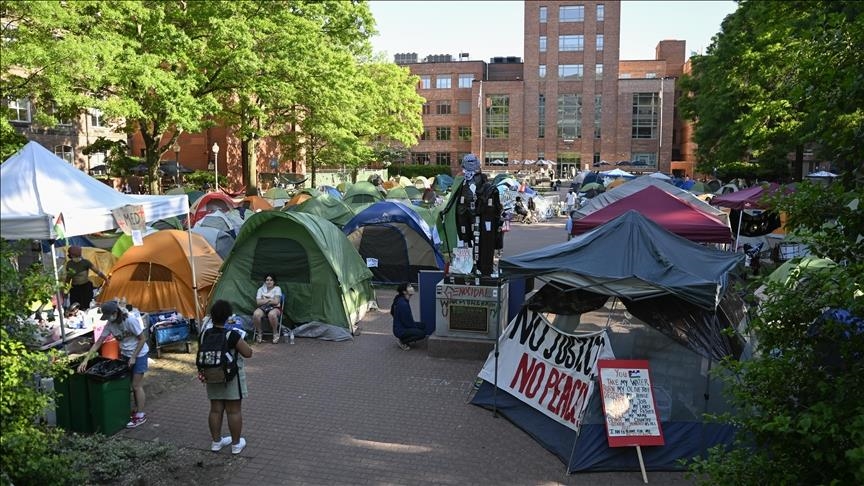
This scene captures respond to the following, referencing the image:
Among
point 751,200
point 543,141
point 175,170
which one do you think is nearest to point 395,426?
point 751,200

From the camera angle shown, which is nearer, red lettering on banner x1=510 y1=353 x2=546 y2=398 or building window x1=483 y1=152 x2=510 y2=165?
red lettering on banner x1=510 y1=353 x2=546 y2=398

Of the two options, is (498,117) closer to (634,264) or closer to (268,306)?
(268,306)

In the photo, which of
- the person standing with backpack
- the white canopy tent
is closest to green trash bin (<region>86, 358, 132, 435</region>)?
the white canopy tent

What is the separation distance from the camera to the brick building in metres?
67.8

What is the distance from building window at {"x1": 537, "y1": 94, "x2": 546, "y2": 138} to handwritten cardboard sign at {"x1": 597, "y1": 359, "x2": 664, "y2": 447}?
66016 mm

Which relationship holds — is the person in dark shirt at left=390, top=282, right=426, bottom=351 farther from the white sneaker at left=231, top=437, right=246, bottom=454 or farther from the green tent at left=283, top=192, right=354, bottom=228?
the green tent at left=283, top=192, right=354, bottom=228

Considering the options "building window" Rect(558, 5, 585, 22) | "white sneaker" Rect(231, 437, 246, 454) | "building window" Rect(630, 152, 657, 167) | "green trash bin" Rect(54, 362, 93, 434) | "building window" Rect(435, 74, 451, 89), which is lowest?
"white sneaker" Rect(231, 437, 246, 454)

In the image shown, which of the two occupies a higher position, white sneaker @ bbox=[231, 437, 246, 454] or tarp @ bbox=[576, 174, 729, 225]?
tarp @ bbox=[576, 174, 729, 225]

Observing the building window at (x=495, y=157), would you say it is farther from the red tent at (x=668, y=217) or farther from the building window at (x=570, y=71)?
the red tent at (x=668, y=217)

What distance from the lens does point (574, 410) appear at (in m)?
6.64

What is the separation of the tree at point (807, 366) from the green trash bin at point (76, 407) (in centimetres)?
642

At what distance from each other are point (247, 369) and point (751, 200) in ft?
43.5

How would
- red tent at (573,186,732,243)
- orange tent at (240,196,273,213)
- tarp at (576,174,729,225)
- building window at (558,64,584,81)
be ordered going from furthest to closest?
building window at (558,64,584,81) → orange tent at (240,196,273,213) → tarp at (576,174,729,225) → red tent at (573,186,732,243)

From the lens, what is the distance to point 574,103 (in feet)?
226
